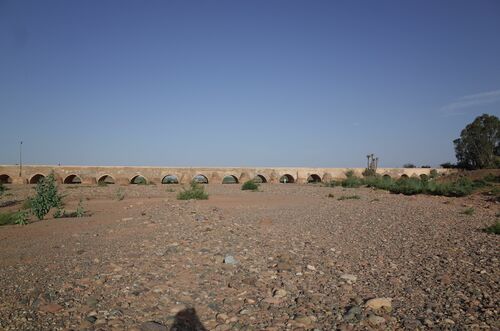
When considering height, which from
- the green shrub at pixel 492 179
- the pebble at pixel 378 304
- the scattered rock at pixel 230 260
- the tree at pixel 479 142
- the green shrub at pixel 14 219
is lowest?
the pebble at pixel 378 304

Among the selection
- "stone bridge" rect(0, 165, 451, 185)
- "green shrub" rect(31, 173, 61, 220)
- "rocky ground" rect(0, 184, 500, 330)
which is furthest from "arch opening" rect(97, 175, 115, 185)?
"rocky ground" rect(0, 184, 500, 330)

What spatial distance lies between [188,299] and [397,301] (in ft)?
7.13

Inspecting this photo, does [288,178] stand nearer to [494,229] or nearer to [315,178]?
[315,178]

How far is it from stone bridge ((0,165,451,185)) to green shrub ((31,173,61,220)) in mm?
21083

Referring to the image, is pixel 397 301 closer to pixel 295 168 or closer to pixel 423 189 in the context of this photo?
pixel 423 189

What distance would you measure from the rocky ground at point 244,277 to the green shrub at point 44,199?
5.04 feet

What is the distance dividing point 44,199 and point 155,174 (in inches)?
1031

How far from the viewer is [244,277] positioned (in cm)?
450

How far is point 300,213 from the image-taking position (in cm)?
1038

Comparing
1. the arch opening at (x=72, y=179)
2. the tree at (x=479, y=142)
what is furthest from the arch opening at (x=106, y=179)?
the tree at (x=479, y=142)

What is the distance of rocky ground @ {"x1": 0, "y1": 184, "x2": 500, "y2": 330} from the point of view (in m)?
3.26

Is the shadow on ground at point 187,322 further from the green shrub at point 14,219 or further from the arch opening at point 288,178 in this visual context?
the arch opening at point 288,178

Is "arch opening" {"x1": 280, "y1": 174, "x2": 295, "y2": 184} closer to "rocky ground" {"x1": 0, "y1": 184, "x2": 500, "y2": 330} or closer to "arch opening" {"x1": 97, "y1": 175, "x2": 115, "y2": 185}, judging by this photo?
"arch opening" {"x1": 97, "y1": 175, "x2": 115, "y2": 185}

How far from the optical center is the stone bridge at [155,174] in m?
32.3
